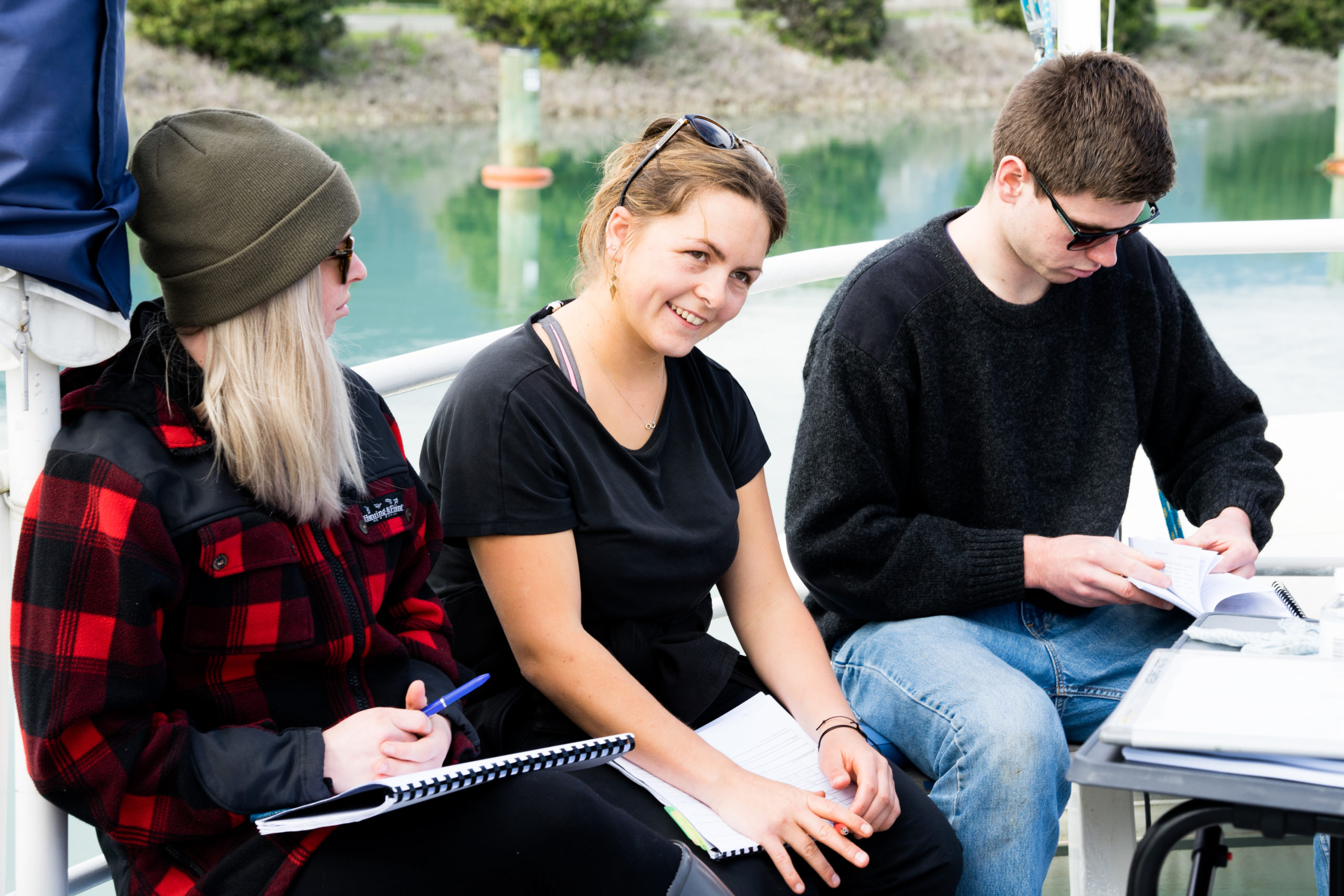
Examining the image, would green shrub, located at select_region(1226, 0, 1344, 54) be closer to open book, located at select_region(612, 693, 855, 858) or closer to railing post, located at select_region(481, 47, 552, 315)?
railing post, located at select_region(481, 47, 552, 315)

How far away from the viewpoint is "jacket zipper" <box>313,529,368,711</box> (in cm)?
133

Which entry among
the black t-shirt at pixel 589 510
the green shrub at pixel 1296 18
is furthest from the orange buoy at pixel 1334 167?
the black t-shirt at pixel 589 510

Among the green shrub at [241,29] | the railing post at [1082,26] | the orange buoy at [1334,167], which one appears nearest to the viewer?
the railing post at [1082,26]

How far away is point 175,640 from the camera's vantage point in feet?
4.12

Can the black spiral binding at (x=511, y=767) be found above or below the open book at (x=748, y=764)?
above

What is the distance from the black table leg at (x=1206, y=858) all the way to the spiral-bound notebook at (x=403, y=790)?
576 millimetres

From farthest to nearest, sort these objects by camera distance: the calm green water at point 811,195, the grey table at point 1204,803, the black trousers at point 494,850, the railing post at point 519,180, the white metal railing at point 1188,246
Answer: the railing post at point 519,180, the calm green water at point 811,195, the white metal railing at point 1188,246, the black trousers at point 494,850, the grey table at point 1204,803

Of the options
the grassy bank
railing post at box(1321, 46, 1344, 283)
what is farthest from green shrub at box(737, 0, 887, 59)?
railing post at box(1321, 46, 1344, 283)

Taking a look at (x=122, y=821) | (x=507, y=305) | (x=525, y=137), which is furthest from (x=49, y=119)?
(x=525, y=137)

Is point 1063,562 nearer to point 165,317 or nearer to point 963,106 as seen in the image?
point 165,317

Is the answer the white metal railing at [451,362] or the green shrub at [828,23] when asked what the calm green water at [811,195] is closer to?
the green shrub at [828,23]

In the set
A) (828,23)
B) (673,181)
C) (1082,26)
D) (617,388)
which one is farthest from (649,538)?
(828,23)

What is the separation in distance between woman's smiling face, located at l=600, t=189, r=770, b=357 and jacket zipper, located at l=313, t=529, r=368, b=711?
522 mm

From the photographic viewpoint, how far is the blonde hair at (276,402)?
1267mm
